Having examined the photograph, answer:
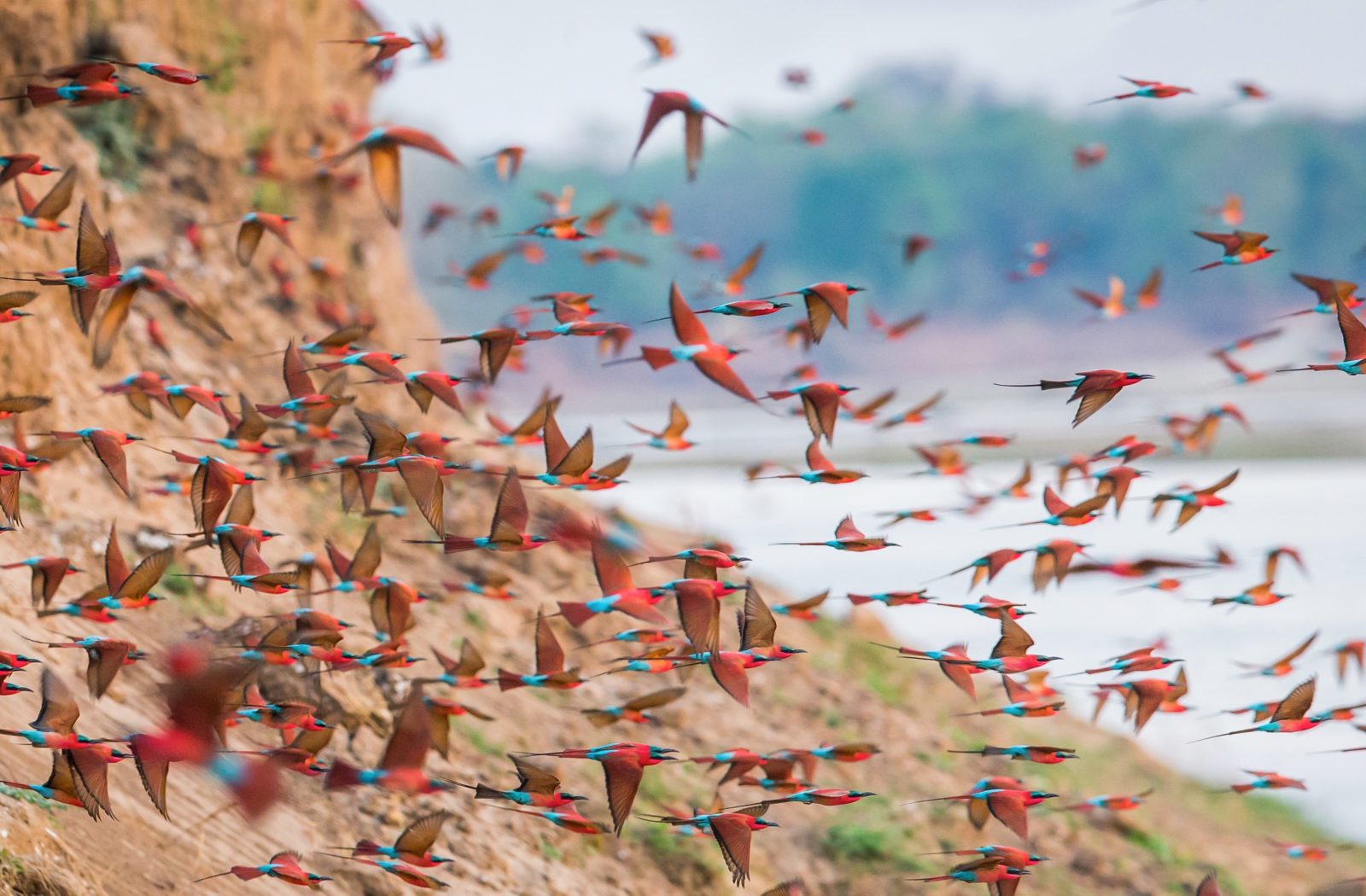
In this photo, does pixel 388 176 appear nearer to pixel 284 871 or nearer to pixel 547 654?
pixel 547 654

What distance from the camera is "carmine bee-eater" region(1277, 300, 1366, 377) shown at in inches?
166

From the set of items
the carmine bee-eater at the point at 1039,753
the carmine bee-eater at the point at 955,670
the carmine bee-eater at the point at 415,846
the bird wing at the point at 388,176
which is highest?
the bird wing at the point at 388,176

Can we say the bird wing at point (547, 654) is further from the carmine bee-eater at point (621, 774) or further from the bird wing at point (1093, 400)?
the bird wing at point (1093, 400)

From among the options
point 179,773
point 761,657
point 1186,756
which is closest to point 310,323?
point 179,773

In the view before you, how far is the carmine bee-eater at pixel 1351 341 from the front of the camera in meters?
4.22

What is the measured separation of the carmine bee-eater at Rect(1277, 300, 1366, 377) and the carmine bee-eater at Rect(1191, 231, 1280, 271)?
69 cm

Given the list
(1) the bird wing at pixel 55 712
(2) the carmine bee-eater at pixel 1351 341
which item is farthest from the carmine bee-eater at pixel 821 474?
(1) the bird wing at pixel 55 712

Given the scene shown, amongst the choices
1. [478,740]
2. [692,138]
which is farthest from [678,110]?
[478,740]

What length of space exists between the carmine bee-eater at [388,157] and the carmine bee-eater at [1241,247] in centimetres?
292

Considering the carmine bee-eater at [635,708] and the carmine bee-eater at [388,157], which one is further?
the carmine bee-eater at [635,708]

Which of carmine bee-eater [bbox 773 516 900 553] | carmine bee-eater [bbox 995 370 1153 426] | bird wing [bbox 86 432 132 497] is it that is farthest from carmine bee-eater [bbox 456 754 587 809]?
carmine bee-eater [bbox 995 370 1153 426]

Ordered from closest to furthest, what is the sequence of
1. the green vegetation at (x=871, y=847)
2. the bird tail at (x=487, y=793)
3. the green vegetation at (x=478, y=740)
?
the bird tail at (x=487, y=793) → the green vegetation at (x=478, y=740) → the green vegetation at (x=871, y=847)

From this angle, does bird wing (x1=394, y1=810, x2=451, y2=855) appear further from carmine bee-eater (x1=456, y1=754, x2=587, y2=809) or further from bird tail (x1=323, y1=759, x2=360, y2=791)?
bird tail (x1=323, y1=759, x2=360, y2=791)

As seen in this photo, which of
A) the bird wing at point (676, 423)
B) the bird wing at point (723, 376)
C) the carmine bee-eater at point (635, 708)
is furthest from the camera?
the bird wing at point (676, 423)
